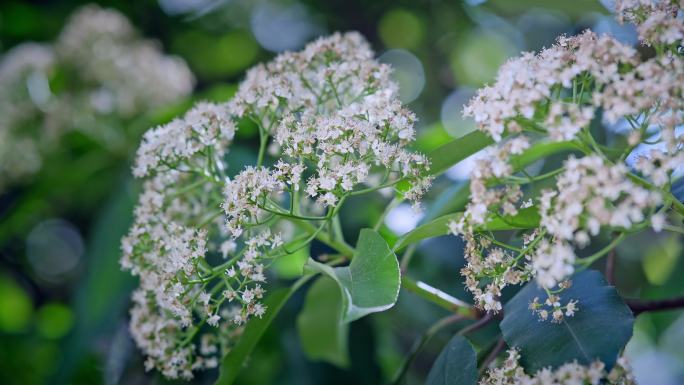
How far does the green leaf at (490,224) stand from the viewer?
4.95 ft

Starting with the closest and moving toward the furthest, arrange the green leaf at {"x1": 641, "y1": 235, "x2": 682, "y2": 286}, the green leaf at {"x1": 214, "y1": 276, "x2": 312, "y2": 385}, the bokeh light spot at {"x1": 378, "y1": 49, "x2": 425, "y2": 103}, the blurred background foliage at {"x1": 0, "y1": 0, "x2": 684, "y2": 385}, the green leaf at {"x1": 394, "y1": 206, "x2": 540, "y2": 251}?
the green leaf at {"x1": 394, "y1": 206, "x2": 540, "y2": 251} → the green leaf at {"x1": 214, "y1": 276, "x2": 312, "y2": 385} → the green leaf at {"x1": 641, "y1": 235, "x2": 682, "y2": 286} → the blurred background foliage at {"x1": 0, "y1": 0, "x2": 684, "y2": 385} → the bokeh light spot at {"x1": 378, "y1": 49, "x2": 425, "y2": 103}

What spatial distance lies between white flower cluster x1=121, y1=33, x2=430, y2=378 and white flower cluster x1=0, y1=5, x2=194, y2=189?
1.80 m

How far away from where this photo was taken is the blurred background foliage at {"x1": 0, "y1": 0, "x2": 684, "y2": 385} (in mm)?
2900

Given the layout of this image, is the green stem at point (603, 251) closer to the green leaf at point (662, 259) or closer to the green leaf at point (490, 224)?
the green leaf at point (490, 224)

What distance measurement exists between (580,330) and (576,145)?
1.30ft

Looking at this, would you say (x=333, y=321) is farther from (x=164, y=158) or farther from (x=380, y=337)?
(x=164, y=158)

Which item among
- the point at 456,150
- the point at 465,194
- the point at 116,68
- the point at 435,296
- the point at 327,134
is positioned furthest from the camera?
the point at 116,68

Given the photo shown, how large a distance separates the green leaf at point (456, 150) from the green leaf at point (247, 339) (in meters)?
0.47

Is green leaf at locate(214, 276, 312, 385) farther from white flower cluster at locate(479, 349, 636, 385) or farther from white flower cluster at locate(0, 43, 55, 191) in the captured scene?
white flower cluster at locate(0, 43, 55, 191)

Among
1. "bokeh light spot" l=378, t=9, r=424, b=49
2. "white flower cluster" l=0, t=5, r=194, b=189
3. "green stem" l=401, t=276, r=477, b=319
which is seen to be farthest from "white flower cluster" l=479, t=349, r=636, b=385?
"bokeh light spot" l=378, t=9, r=424, b=49

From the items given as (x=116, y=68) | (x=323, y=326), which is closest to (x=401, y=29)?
(x=116, y=68)

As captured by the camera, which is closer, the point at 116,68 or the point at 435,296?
the point at 435,296

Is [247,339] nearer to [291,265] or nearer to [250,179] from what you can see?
[250,179]

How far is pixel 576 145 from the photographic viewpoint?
147 centimetres
